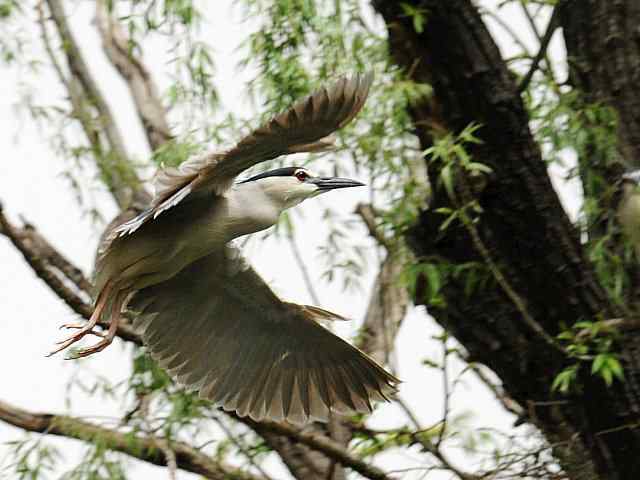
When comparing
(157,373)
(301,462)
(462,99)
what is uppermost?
(462,99)

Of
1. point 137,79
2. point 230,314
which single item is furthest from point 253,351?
point 137,79

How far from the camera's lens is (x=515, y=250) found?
453 centimetres

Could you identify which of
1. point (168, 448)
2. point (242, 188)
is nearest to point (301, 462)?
point (168, 448)

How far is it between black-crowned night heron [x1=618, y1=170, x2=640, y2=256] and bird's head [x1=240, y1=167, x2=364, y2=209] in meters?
1.09

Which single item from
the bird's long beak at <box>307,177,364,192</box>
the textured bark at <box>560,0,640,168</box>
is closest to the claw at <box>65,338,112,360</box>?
the bird's long beak at <box>307,177,364,192</box>

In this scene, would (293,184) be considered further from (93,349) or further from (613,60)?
(613,60)

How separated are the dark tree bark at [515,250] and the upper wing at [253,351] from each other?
20.1 inches

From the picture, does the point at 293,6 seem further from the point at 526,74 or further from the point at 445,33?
the point at 526,74

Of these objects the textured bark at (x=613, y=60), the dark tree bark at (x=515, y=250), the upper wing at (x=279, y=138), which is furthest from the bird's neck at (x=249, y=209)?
the textured bark at (x=613, y=60)

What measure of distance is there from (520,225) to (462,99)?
0.48 m

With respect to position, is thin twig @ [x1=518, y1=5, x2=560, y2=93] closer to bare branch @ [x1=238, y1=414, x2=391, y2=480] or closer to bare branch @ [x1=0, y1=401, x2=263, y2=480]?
bare branch @ [x1=238, y1=414, x2=391, y2=480]

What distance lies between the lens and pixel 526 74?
4.56 metres

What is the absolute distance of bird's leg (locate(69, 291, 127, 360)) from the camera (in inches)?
150

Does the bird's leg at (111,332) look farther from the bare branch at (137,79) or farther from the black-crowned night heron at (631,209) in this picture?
the bare branch at (137,79)
